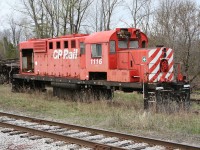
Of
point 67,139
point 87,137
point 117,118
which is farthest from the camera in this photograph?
point 117,118

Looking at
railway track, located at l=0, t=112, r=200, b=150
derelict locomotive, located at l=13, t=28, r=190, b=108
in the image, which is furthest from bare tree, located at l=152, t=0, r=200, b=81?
railway track, located at l=0, t=112, r=200, b=150

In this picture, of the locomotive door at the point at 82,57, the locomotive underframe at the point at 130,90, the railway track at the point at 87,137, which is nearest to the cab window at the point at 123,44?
the locomotive underframe at the point at 130,90

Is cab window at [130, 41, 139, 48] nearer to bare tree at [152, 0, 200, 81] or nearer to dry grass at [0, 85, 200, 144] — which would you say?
dry grass at [0, 85, 200, 144]

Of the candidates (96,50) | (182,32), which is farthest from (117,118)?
(182,32)

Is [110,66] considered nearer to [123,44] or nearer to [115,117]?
[123,44]

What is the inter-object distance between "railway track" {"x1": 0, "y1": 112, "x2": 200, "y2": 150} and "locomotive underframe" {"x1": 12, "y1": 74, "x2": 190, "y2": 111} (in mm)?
4237

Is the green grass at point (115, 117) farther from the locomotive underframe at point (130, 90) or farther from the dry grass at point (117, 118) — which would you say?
the locomotive underframe at point (130, 90)

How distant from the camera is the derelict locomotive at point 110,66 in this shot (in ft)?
45.7

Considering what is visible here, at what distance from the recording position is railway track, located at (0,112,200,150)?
7.63m

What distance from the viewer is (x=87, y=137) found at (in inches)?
348

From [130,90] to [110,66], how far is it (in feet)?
4.36

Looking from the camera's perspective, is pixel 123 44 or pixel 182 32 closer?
pixel 123 44

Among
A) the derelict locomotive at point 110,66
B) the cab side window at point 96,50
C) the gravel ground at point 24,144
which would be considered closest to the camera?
the gravel ground at point 24,144

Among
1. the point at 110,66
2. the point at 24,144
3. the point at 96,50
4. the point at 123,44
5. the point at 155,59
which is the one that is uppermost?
the point at 123,44
